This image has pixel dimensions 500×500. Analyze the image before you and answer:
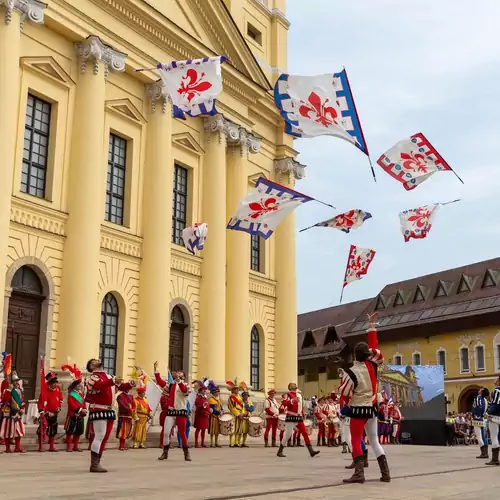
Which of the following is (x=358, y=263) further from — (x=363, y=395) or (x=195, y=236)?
(x=363, y=395)

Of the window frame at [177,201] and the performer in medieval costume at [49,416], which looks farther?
the window frame at [177,201]

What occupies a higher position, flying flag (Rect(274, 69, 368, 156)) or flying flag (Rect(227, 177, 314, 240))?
flying flag (Rect(274, 69, 368, 156))

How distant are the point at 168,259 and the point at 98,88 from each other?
651cm

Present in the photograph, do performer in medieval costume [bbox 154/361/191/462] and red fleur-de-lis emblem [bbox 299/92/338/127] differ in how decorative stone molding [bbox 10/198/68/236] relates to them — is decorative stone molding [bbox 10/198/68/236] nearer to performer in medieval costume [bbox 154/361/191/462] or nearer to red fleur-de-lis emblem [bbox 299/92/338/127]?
performer in medieval costume [bbox 154/361/191/462]

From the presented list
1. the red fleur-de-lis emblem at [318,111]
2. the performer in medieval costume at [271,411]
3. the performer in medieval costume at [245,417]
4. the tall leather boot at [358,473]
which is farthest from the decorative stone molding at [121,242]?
the tall leather boot at [358,473]

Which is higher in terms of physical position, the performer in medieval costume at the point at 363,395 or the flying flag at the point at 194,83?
the flying flag at the point at 194,83

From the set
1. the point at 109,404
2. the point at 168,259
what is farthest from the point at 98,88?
the point at 109,404

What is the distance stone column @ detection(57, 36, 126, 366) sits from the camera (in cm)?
2305

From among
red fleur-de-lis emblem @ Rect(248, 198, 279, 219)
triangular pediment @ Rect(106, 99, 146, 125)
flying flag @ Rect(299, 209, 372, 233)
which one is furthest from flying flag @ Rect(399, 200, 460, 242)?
triangular pediment @ Rect(106, 99, 146, 125)

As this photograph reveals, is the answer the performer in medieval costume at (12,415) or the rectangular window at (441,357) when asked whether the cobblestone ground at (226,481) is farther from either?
the rectangular window at (441,357)

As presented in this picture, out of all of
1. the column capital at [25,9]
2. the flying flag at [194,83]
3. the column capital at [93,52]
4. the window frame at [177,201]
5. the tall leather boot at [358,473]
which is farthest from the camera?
the window frame at [177,201]

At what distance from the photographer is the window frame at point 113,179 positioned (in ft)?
86.5

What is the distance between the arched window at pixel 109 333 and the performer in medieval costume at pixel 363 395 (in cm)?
1558

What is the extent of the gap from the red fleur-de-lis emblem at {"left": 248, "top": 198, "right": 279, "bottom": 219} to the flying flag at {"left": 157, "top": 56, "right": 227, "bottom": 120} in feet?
9.42
